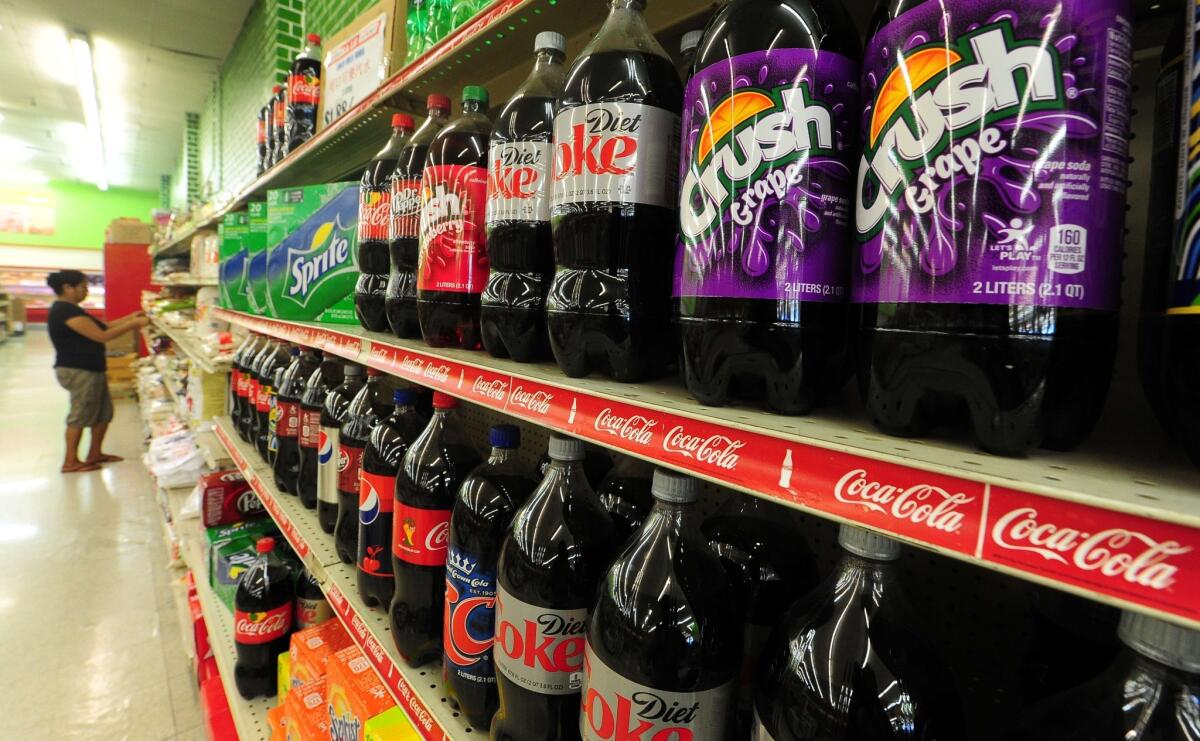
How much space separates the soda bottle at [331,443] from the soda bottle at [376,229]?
0.20m

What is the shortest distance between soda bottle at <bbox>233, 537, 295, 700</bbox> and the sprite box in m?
0.92

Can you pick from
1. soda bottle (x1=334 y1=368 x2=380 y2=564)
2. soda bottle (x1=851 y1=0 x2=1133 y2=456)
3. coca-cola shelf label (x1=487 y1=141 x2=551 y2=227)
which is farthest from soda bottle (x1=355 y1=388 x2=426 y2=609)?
soda bottle (x1=851 y1=0 x2=1133 y2=456)

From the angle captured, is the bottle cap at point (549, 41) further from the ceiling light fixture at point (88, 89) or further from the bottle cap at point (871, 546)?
the ceiling light fixture at point (88, 89)

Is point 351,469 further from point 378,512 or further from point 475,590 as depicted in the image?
point 475,590

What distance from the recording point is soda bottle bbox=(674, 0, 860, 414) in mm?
577

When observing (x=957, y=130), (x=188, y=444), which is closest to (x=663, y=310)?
(x=957, y=130)

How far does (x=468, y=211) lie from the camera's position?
114cm

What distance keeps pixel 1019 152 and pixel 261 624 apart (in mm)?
2519

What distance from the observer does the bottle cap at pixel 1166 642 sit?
0.39m

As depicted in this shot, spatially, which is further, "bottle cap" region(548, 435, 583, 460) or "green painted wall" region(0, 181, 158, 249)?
"green painted wall" region(0, 181, 158, 249)

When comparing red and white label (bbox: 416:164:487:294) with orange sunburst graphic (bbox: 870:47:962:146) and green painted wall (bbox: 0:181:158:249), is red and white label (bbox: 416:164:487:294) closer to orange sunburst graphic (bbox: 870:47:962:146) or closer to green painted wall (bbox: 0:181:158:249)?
orange sunburst graphic (bbox: 870:47:962:146)

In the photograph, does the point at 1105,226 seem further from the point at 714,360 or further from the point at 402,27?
the point at 402,27

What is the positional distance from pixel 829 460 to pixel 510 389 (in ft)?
1.61

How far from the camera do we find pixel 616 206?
782 mm
